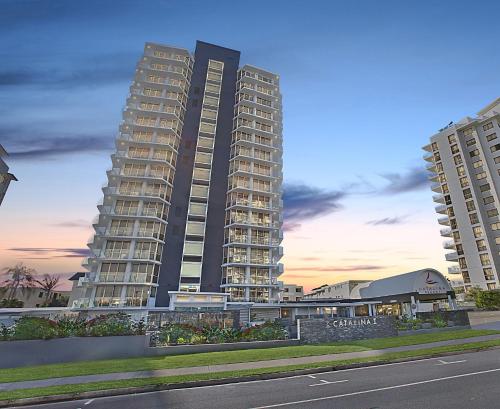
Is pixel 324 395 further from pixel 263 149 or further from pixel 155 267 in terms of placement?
pixel 263 149

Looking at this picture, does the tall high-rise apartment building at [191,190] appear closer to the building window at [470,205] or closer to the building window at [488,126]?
the building window at [470,205]

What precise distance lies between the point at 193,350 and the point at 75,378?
24.7 ft

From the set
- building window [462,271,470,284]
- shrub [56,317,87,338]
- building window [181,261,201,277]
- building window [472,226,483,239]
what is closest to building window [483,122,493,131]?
building window [472,226,483,239]

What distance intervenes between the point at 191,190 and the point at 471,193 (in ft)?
212

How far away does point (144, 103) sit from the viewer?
184 ft

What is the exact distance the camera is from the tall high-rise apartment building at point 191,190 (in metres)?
46.1

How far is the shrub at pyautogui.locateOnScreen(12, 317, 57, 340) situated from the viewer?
58.0ft

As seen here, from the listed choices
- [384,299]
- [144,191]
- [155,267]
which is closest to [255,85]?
[144,191]

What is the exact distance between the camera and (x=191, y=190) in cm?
5219

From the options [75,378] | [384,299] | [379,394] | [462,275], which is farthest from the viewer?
[462,275]

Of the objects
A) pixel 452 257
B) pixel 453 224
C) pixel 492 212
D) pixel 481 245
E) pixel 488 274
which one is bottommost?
pixel 488 274

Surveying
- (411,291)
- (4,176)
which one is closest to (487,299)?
(411,291)

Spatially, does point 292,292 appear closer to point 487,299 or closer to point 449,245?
point 449,245

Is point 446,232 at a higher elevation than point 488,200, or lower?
lower
